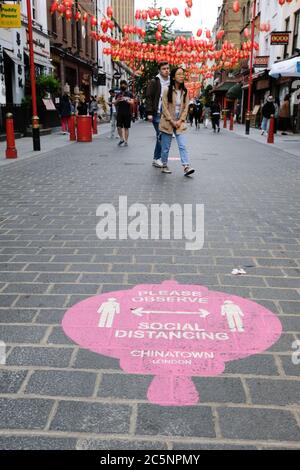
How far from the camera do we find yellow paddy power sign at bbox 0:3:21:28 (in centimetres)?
1366

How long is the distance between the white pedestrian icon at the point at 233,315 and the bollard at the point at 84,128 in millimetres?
15408

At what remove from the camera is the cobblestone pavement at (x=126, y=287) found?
82.7 inches

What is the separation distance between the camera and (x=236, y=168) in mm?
11023

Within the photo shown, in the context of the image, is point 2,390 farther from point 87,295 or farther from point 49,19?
point 49,19

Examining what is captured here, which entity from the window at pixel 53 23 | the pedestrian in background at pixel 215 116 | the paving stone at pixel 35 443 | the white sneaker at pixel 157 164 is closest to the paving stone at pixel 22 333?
the paving stone at pixel 35 443

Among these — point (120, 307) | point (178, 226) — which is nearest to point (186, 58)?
point (178, 226)

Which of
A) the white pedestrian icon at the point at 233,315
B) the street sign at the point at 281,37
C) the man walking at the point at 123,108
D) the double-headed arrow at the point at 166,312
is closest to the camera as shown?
the white pedestrian icon at the point at 233,315

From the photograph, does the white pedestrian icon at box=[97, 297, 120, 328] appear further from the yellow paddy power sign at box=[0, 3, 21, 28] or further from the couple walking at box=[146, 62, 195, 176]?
the yellow paddy power sign at box=[0, 3, 21, 28]

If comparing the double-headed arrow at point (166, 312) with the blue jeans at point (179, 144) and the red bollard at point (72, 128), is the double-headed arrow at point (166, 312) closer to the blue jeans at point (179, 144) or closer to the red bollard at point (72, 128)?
the blue jeans at point (179, 144)

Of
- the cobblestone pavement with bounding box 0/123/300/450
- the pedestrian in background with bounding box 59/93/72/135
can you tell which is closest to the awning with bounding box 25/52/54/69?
the pedestrian in background with bounding box 59/93/72/135

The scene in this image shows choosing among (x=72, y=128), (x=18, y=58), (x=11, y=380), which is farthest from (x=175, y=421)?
(x=18, y=58)

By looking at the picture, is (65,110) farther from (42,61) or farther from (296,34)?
(296,34)

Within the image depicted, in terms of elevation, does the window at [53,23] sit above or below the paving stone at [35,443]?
above

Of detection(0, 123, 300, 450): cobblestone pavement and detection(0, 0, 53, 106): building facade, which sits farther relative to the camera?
detection(0, 0, 53, 106): building facade
